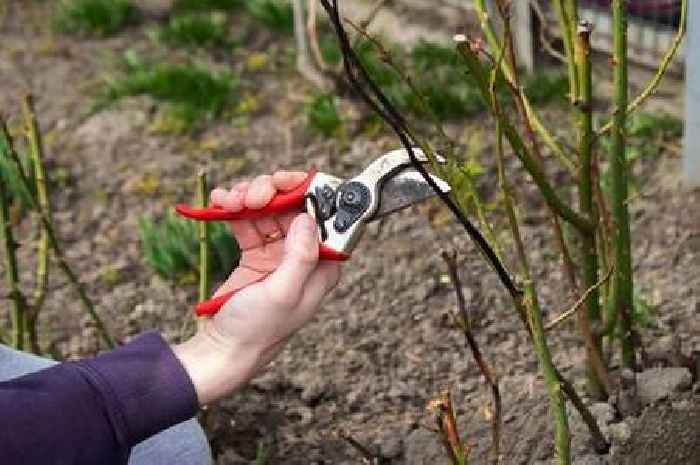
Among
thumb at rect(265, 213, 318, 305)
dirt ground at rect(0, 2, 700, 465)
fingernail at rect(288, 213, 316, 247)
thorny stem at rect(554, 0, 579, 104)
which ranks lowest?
dirt ground at rect(0, 2, 700, 465)

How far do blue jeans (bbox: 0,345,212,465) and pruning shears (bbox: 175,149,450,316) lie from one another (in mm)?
487

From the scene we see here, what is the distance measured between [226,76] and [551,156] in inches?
41.0

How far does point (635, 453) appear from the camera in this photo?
236cm

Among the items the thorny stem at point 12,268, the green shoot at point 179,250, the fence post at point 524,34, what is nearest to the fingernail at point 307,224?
the thorny stem at point 12,268

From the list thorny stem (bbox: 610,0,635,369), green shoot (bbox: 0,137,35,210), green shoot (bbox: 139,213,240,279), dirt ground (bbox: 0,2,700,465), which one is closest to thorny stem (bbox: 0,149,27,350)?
dirt ground (bbox: 0,2,700,465)

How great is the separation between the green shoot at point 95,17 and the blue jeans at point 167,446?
2.42m

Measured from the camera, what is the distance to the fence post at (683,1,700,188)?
3088 mm

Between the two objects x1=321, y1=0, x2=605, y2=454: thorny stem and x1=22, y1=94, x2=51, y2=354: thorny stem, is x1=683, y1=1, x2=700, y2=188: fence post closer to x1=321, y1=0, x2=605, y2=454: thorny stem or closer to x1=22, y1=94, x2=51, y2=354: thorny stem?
x1=321, y1=0, x2=605, y2=454: thorny stem

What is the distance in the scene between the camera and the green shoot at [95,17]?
460 centimetres

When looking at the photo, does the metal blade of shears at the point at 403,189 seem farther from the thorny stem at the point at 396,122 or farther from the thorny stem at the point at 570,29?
the thorny stem at the point at 570,29

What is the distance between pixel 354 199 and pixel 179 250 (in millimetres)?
1388

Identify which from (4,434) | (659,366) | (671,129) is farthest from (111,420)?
(671,129)

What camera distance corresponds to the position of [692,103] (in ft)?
10.5

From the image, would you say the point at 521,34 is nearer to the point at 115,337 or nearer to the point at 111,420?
the point at 115,337
